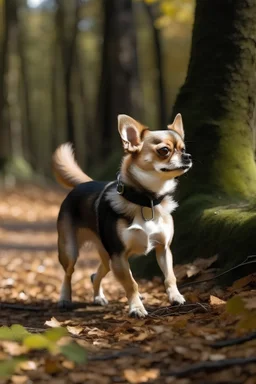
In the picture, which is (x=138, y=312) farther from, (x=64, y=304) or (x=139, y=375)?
(x=139, y=375)

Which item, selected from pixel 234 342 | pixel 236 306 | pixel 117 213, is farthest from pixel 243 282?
pixel 234 342

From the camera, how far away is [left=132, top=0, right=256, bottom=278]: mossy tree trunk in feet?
23.0

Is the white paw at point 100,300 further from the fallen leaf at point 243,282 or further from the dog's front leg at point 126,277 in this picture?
the fallen leaf at point 243,282

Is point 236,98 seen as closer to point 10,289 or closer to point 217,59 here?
point 217,59

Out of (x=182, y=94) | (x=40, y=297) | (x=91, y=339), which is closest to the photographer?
(x=91, y=339)

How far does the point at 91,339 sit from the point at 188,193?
10.1ft

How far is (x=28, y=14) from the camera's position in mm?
36250

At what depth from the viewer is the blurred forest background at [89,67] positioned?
17969 millimetres

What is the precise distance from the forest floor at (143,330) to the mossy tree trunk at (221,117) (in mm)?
979

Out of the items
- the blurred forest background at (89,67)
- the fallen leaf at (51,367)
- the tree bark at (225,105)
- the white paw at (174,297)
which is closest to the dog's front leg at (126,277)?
the white paw at (174,297)

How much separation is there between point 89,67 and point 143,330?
39091mm

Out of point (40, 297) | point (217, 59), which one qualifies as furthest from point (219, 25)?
point (40, 297)

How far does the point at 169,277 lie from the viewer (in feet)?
17.9

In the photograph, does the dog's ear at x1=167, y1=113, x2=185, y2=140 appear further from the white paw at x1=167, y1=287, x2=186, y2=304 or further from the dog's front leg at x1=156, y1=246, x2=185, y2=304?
the white paw at x1=167, y1=287, x2=186, y2=304
